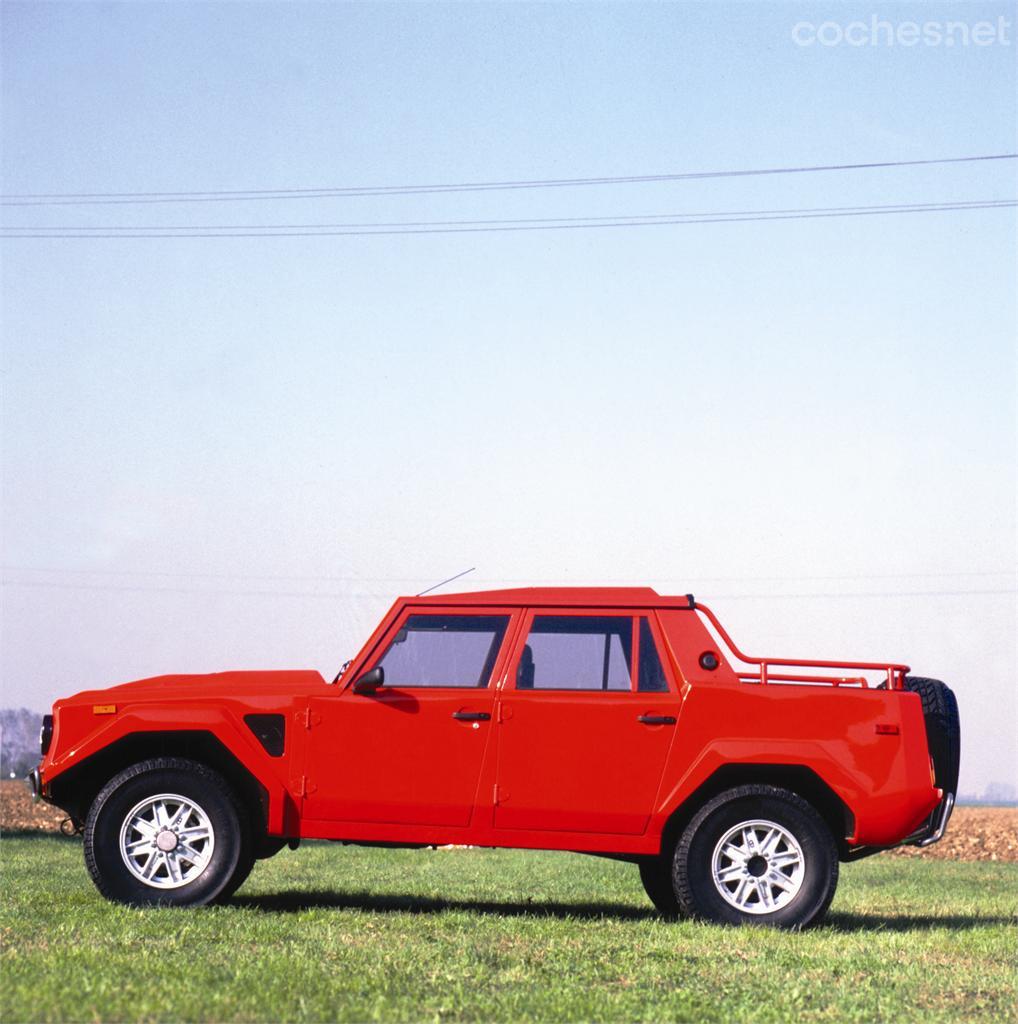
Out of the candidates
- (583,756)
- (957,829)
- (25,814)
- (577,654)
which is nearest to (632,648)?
(577,654)

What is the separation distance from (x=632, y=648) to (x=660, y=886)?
93.7 inches

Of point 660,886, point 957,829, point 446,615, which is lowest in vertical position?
point 957,829

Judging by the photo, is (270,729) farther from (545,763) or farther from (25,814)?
(25,814)

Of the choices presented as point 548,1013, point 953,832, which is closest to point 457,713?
point 548,1013

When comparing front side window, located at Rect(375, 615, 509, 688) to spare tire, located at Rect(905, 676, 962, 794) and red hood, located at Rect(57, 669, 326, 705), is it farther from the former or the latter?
spare tire, located at Rect(905, 676, 962, 794)

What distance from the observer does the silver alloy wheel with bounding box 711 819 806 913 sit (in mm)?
10219

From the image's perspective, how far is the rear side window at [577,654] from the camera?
10477mm

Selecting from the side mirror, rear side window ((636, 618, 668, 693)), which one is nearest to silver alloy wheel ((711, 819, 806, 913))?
rear side window ((636, 618, 668, 693))

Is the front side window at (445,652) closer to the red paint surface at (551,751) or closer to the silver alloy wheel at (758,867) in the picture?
the red paint surface at (551,751)

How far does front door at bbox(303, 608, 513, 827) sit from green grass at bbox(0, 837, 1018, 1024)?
703mm

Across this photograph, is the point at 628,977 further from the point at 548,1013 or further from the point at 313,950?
the point at 313,950

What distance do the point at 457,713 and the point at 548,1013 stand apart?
3793 millimetres

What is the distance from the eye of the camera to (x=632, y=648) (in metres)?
→ 10.5

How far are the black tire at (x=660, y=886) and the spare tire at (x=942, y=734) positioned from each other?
2.07 metres
